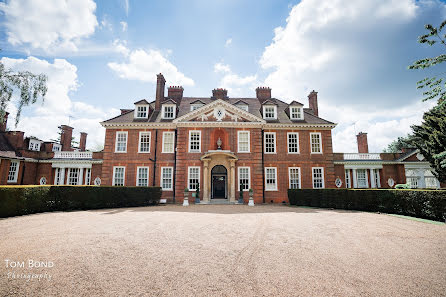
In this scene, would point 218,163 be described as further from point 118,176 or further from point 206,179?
point 118,176

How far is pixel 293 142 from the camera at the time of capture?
2239 cm

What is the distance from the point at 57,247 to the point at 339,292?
276 inches

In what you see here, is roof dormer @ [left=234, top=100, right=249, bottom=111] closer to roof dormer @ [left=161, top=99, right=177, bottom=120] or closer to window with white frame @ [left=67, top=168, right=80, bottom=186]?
roof dormer @ [left=161, top=99, right=177, bottom=120]

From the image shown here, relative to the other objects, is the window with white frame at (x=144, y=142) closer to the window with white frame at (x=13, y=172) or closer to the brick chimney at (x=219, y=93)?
the brick chimney at (x=219, y=93)

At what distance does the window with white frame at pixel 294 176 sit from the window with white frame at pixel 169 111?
13.7 metres

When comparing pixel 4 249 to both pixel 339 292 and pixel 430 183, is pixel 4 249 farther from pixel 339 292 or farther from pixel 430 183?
pixel 430 183

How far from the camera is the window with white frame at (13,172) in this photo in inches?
888

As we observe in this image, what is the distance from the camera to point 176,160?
21141 millimetres

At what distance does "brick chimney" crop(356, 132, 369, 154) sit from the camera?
28.5 metres

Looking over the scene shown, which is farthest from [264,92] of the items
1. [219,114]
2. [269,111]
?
[219,114]

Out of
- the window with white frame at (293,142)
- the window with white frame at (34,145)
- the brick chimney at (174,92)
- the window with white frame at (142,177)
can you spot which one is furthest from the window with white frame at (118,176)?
the window with white frame at (293,142)

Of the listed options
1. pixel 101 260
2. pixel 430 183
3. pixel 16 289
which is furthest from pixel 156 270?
pixel 430 183

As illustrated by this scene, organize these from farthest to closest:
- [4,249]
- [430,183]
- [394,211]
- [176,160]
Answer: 1. [430,183]
2. [176,160]
3. [394,211]
4. [4,249]

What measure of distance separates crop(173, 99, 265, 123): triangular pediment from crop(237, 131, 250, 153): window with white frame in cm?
142
